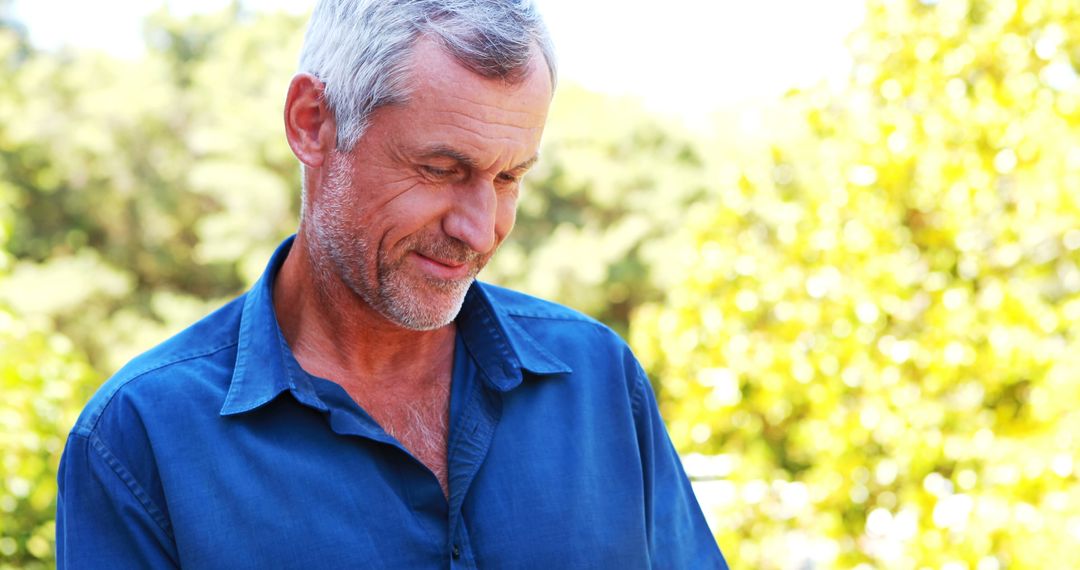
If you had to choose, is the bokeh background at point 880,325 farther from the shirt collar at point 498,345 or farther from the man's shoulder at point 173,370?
the man's shoulder at point 173,370

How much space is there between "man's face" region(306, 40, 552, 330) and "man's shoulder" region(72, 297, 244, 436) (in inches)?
7.2

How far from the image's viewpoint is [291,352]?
4.60 feet

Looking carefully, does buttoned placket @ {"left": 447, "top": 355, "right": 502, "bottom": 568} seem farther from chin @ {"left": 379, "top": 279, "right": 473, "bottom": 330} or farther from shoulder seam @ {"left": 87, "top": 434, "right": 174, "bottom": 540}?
shoulder seam @ {"left": 87, "top": 434, "right": 174, "bottom": 540}

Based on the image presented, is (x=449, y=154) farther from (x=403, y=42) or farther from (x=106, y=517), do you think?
(x=106, y=517)

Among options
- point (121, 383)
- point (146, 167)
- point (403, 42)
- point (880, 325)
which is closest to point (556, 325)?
point (403, 42)

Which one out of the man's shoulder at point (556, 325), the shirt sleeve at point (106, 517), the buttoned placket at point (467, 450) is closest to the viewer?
the shirt sleeve at point (106, 517)

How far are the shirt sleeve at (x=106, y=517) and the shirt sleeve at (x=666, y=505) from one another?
2.06 feet

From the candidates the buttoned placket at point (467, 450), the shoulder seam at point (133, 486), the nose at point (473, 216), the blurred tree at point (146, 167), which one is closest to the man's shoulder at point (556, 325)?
the buttoned placket at point (467, 450)

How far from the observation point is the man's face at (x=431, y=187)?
4.21 ft

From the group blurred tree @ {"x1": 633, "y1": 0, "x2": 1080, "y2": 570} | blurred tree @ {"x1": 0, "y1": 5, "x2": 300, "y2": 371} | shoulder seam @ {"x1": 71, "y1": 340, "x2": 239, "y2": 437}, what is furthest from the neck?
blurred tree @ {"x1": 0, "y1": 5, "x2": 300, "y2": 371}

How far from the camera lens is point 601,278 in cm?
1050

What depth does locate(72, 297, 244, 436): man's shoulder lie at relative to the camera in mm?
1270

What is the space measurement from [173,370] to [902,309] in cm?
232

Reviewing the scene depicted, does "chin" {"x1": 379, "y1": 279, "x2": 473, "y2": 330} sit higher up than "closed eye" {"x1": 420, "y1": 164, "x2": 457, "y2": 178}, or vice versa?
"closed eye" {"x1": 420, "y1": 164, "x2": 457, "y2": 178}
